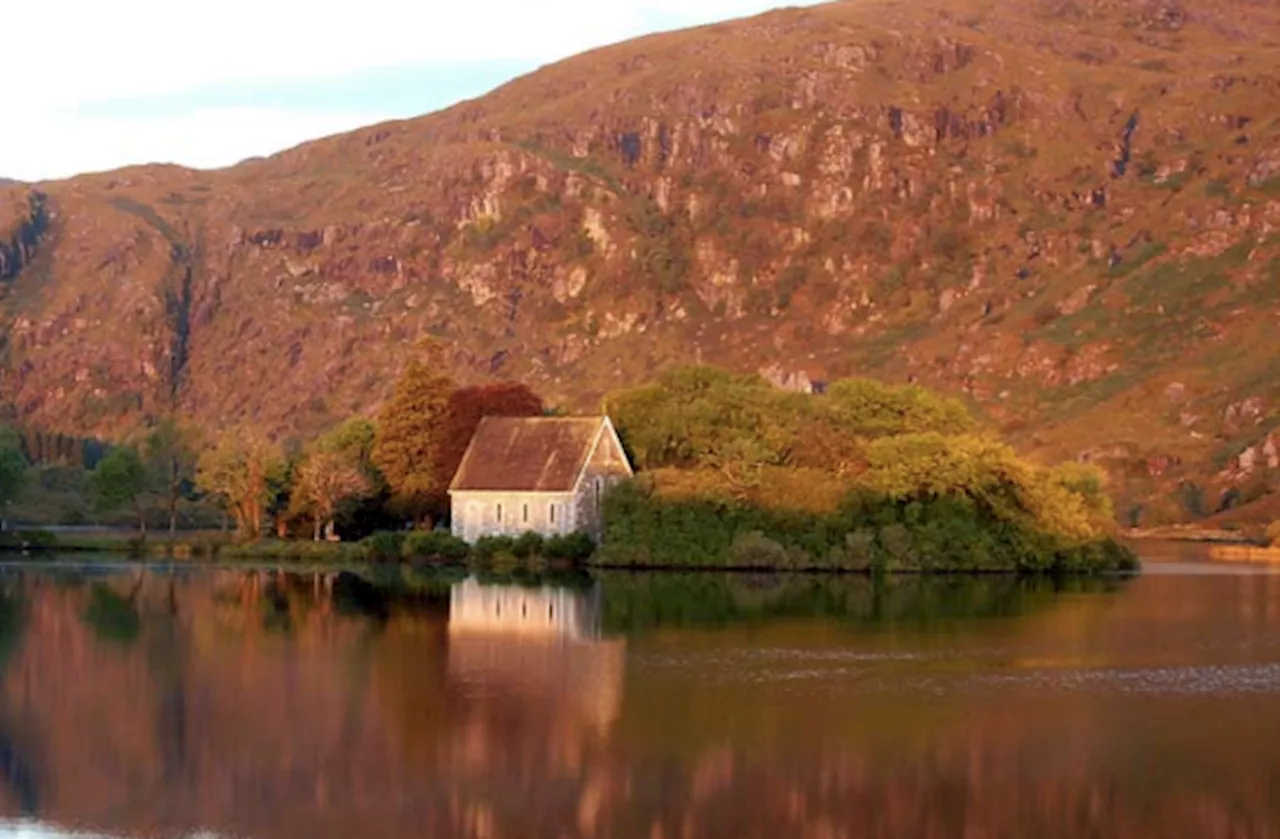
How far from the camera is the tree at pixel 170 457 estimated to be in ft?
A: 379

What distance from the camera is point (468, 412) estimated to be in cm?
9488

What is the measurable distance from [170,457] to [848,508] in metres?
52.6

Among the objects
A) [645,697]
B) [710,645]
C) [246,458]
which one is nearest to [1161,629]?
[710,645]

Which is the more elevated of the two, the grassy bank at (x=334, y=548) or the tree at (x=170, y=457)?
the tree at (x=170, y=457)

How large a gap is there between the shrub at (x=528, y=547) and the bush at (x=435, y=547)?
8.83ft

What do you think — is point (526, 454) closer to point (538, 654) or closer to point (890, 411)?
point (890, 411)

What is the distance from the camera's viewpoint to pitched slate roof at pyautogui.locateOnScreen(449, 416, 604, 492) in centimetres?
8750

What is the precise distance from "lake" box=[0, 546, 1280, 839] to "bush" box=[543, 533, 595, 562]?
849 inches

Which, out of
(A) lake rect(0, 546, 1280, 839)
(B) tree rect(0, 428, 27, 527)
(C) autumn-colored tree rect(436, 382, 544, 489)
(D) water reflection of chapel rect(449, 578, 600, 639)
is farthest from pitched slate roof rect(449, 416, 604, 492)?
(B) tree rect(0, 428, 27, 527)

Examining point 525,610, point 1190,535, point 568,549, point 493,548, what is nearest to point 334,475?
point 493,548

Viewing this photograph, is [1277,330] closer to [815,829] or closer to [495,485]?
[495,485]

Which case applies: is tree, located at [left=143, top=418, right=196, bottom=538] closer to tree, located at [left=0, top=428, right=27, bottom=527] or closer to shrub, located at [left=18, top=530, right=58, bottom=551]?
tree, located at [left=0, top=428, right=27, bottom=527]

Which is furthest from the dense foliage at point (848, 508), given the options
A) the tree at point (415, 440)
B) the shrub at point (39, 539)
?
the shrub at point (39, 539)

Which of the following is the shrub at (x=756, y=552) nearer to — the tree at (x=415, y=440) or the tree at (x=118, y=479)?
the tree at (x=415, y=440)
